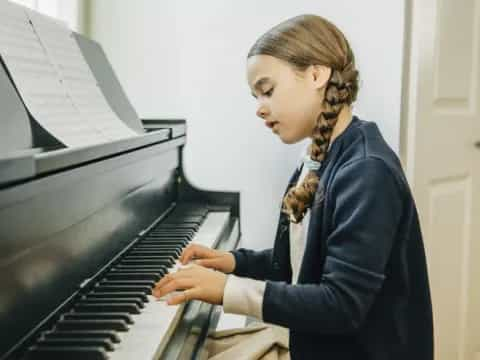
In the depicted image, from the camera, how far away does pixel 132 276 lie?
42.0 inches

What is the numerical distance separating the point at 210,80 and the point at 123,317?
1.41 m

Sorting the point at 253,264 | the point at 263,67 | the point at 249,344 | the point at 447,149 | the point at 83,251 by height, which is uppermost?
the point at 263,67

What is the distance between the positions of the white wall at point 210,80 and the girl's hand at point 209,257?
854 millimetres

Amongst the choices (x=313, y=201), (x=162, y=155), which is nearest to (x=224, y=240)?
(x=162, y=155)

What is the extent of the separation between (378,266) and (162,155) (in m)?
0.72

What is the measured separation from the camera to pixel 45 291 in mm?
849

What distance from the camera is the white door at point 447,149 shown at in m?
1.86

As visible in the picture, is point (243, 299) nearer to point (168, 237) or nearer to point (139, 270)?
point (139, 270)

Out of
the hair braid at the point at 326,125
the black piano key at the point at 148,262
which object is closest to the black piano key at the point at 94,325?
the black piano key at the point at 148,262

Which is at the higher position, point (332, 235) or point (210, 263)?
point (332, 235)

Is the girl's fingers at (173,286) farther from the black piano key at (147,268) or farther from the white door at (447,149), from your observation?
the white door at (447,149)

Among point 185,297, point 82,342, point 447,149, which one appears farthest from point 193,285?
point 447,149

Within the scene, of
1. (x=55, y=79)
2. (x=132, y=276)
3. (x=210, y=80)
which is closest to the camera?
(x=132, y=276)

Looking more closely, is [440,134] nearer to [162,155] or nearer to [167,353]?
[162,155]
